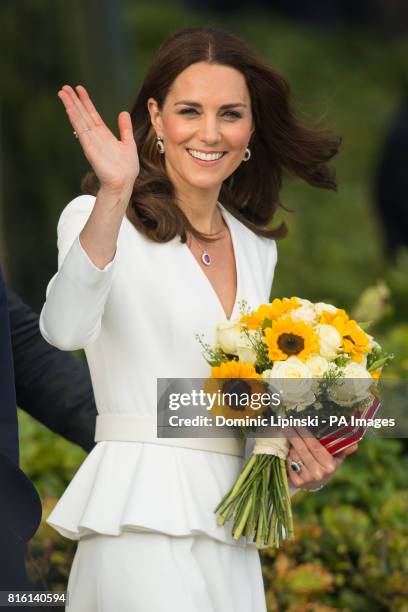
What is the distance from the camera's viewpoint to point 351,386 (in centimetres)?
338

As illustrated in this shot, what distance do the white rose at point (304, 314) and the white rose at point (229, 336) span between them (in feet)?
0.44

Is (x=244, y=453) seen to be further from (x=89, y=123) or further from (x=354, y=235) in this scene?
(x=354, y=235)

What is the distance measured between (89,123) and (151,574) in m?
1.06

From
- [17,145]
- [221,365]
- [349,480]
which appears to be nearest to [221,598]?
[221,365]

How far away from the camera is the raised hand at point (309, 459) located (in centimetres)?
345

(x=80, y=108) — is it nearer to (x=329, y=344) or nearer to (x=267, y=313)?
(x=267, y=313)

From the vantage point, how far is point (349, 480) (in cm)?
512

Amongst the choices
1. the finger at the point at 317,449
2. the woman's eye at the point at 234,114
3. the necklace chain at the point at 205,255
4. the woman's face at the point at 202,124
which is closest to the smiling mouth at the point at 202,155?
the woman's face at the point at 202,124

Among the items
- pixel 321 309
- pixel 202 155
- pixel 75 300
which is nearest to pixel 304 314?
pixel 321 309

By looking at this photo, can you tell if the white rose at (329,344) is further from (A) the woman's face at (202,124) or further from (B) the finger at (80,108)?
(B) the finger at (80,108)

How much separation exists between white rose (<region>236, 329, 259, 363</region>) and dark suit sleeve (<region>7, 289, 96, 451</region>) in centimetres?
74

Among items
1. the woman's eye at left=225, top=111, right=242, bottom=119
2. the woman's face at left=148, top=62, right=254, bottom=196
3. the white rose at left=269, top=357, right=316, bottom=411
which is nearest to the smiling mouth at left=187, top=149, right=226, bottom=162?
the woman's face at left=148, top=62, right=254, bottom=196

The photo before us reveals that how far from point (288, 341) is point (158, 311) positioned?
1.07 ft

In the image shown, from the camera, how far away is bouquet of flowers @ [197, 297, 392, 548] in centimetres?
335
